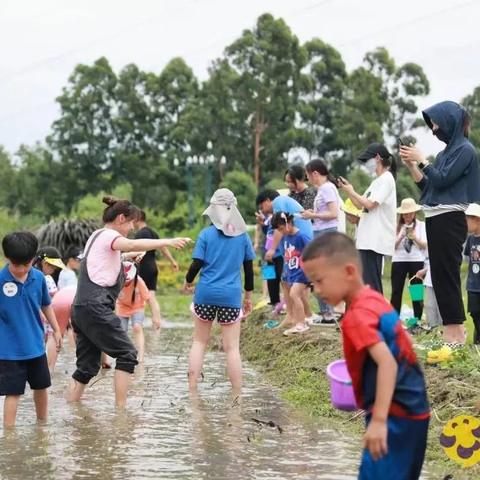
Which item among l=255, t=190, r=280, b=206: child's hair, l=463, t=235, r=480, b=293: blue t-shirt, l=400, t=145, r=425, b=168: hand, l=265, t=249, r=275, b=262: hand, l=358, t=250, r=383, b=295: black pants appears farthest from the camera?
l=255, t=190, r=280, b=206: child's hair

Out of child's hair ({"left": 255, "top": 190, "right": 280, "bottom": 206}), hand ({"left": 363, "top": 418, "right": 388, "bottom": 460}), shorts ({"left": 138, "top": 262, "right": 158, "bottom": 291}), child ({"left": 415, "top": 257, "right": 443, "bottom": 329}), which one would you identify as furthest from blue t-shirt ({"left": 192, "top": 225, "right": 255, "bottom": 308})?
hand ({"left": 363, "top": 418, "right": 388, "bottom": 460})

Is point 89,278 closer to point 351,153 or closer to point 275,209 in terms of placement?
point 275,209

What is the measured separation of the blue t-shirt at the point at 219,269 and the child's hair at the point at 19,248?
232 cm

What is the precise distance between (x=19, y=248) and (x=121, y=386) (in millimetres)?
1870

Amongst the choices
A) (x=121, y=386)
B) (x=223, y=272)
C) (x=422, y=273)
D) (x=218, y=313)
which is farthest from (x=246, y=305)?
(x=422, y=273)

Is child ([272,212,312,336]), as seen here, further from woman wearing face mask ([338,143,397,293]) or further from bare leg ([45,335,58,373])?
bare leg ([45,335,58,373])

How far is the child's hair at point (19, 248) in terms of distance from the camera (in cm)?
763

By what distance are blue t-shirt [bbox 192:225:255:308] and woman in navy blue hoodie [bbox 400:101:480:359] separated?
2042 millimetres

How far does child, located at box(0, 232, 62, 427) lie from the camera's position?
7.70 metres

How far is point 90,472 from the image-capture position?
663 centimetres

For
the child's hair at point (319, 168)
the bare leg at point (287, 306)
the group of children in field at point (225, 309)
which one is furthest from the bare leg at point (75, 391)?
the child's hair at point (319, 168)

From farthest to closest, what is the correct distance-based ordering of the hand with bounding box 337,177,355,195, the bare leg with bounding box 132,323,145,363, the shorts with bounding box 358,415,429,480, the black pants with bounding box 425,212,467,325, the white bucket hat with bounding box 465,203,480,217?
1. the bare leg with bounding box 132,323,145,363
2. the hand with bounding box 337,177,355,195
3. the white bucket hat with bounding box 465,203,480,217
4. the black pants with bounding box 425,212,467,325
5. the shorts with bounding box 358,415,429,480

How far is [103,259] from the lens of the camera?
8672 mm

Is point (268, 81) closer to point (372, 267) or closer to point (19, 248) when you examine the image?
point (372, 267)
